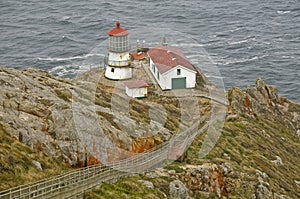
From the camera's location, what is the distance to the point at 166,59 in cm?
6112

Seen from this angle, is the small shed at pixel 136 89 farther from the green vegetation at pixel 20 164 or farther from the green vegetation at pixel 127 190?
the green vegetation at pixel 20 164

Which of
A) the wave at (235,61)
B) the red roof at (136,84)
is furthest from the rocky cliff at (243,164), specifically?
the wave at (235,61)

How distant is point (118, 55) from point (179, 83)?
7.92m

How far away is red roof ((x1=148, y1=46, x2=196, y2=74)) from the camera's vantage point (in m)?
59.5

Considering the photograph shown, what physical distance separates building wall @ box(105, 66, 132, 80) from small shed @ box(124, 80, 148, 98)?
3378 mm

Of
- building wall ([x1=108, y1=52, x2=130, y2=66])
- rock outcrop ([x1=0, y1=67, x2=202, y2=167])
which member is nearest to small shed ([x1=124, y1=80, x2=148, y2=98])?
building wall ([x1=108, y1=52, x2=130, y2=66])

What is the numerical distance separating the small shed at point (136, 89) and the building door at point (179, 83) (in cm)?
422

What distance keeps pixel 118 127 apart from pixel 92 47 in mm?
73002

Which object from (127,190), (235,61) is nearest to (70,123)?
(127,190)

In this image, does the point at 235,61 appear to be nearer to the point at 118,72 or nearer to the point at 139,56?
the point at 139,56

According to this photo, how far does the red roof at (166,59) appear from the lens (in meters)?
59.5

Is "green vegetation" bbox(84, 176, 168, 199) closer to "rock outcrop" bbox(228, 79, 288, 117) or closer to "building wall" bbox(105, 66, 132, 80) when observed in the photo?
"rock outcrop" bbox(228, 79, 288, 117)

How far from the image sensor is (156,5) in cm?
13850

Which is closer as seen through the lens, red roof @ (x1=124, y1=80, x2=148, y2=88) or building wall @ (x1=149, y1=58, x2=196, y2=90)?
red roof @ (x1=124, y1=80, x2=148, y2=88)
